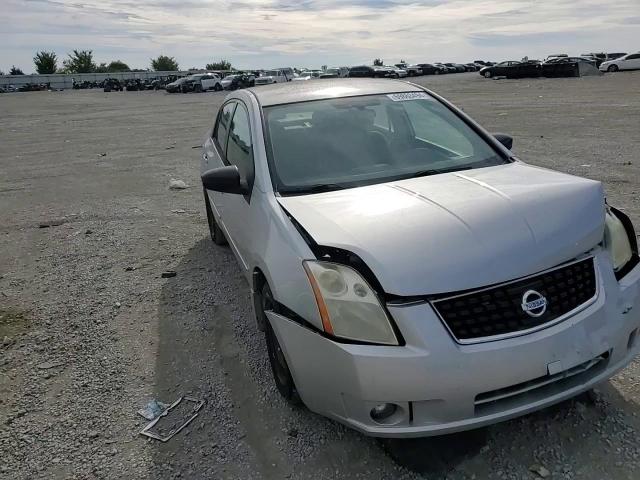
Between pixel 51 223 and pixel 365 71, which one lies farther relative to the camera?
pixel 365 71

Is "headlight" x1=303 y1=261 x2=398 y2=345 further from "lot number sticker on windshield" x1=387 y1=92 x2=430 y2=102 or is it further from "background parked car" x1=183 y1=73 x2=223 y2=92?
"background parked car" x1=183 y1=73 x2=223 y2=92

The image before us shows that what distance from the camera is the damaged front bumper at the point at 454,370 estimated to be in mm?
2061

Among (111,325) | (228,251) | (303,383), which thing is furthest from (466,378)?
(228,251)

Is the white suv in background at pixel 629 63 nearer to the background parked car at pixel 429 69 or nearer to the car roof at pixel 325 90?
the background parked car at pixel 429 69

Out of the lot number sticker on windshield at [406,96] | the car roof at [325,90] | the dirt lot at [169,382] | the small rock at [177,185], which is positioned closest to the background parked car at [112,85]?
the small rock at [177,185]

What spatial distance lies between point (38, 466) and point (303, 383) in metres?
1.36

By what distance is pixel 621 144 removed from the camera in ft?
31.8

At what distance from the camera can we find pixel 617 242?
8.65 feet

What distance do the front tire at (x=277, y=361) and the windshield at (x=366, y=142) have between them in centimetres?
62

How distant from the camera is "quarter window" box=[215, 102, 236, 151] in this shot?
4.68m

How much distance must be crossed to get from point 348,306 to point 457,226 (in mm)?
595

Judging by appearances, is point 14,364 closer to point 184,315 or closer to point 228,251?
point 184,315

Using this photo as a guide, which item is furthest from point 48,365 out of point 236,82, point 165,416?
point 236,82

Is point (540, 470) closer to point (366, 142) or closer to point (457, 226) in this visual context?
point (457, 226)
